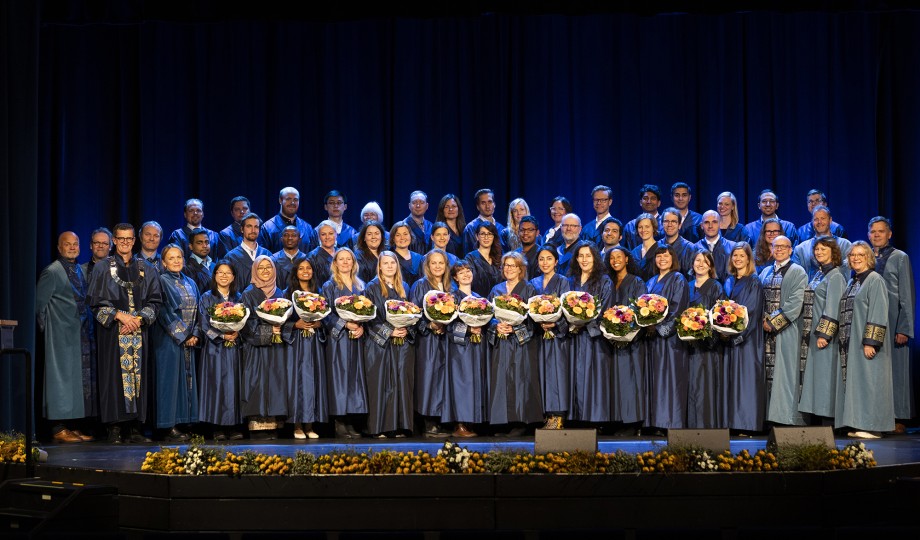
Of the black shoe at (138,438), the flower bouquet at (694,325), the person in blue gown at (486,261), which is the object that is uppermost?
the person in blue gown at (486,261)

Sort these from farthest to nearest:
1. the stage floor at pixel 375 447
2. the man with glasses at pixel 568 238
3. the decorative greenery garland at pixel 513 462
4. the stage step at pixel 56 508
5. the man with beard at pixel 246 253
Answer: the man with glasses at pixel 568 238 → the man with beard at pixel 246 253 → the stage floor at pixel 375 447 → the decorative greenery garland at pixel 513 462 → the stage step at pixel 56 508

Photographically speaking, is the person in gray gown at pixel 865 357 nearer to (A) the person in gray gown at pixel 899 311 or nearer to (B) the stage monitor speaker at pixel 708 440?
(A) the person in gray gown at pixel 899 311

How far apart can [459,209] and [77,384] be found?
12.6 feet

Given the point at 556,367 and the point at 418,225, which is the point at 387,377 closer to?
the point at 556,367

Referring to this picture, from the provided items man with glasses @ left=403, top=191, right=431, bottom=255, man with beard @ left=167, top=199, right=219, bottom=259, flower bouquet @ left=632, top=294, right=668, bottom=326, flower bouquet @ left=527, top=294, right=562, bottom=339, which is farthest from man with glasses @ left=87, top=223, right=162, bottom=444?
flower bouquet @ left=632, top=294, right=668, bottom=326

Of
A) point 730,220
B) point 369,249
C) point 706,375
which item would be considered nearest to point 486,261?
point 369,249

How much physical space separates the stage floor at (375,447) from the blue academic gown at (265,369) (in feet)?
1.14

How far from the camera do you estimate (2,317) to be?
9.55m

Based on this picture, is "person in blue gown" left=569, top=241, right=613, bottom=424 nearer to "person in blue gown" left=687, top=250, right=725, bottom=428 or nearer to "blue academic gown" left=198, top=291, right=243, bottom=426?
"person in blue gown" left=687, top=250, right=725, bottom=428

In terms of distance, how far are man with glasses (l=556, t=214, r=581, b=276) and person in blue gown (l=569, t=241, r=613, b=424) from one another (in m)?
0.73

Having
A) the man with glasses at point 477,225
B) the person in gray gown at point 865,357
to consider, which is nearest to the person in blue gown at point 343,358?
the man with glasses at point 477,225

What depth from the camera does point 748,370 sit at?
9.41m

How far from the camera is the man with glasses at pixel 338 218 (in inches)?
429

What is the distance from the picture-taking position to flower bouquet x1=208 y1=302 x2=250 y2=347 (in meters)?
9.13
